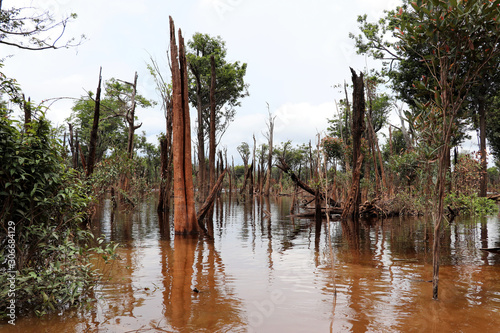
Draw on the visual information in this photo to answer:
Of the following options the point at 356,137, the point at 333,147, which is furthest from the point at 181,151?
the point at 333,147

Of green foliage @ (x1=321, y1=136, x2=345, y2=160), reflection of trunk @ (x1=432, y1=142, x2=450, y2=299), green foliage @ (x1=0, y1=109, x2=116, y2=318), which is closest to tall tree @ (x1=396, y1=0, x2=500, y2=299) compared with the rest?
reflection of trunk @ (x1=432, y1=142, x2=450, y2=299)

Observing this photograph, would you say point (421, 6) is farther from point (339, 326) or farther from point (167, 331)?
point (167, 331)

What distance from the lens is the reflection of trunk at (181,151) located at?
11047 mm

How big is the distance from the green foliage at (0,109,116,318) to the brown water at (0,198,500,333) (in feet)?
0.99

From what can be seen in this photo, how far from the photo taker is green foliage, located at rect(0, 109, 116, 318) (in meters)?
3.97

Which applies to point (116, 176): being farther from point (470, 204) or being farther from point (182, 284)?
point (470, 204)

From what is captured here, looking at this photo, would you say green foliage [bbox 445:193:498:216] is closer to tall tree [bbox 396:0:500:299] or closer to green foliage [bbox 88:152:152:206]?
tall tree [bbox 396:0:500:299]

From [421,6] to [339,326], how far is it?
158 inches

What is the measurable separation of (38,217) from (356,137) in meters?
12.6

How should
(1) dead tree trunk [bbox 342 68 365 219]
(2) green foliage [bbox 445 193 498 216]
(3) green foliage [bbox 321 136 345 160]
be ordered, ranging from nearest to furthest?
(1) dead tree trunk [bbox 342 68 365 219] → (2) green foliage [bbox 445 193 498 216] → (3) green foliage [bbox 321 136 345 160]

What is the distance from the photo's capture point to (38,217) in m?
4.34

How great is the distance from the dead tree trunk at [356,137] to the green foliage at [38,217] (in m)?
11.9

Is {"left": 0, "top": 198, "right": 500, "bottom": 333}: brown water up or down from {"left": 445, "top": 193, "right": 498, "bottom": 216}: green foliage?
down

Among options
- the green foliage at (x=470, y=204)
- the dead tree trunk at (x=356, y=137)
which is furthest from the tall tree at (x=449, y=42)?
the green foliage at (x=470, y=204)
